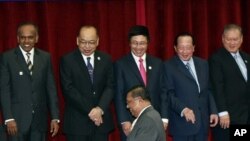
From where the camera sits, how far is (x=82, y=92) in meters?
4.50

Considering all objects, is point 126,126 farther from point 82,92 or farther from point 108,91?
point 82,92

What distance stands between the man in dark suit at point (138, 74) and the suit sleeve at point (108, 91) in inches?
1.7

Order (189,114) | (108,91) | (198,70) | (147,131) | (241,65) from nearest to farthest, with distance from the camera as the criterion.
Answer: (147,131) < (189,114) < (108,91) < (198,70) < (241,65)

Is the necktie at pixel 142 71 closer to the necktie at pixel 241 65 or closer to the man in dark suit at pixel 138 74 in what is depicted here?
the man in dark suit at pixel 138 74

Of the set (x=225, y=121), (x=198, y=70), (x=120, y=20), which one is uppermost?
(x=120, y=20)

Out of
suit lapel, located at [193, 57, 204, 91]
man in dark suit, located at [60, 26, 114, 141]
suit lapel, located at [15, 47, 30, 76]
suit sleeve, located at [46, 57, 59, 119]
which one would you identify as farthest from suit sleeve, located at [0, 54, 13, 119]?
suit lapel, located at [193, 57, 204, 91]

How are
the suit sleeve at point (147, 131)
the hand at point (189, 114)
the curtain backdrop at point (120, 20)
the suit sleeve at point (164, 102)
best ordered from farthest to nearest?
the curtain backdrop at point (120, 20), the suit sleeve at point (164, 102), the hand at point (189, 114), the suit sleeve at point (147, 131)

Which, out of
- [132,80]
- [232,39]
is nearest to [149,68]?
[132,80]

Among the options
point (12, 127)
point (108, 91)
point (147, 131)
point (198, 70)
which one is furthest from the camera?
point (198, 70)

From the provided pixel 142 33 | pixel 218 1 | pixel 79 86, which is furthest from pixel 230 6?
pixel 79 86

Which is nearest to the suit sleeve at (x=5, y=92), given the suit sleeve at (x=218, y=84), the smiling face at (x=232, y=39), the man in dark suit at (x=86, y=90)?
the man in dark suit at (x=86, y=90)

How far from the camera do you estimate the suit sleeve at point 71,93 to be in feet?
14.5

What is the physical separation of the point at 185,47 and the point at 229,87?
0.52 meters

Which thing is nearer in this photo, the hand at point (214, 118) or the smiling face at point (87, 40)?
the smiling face at point (87, 40)
